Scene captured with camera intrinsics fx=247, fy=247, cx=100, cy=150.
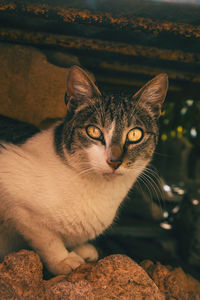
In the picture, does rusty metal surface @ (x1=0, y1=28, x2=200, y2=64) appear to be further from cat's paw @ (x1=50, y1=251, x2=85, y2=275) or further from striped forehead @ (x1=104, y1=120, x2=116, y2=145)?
cat's paw @ (x1=50, y1=251, x2=85, y2=275)

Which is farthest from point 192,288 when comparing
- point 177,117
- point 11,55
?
point 11,55

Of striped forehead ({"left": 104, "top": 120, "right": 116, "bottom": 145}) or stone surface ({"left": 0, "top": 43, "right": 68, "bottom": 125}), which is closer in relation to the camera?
striped forehead ({"left": 104, "top": 120, "right": 116, "bottom": 145})

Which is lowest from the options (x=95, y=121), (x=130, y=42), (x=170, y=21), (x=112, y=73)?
(x=95, y=121)

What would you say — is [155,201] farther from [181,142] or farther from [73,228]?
[73,228]

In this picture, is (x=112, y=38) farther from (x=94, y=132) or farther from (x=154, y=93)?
(x=94, y=132)

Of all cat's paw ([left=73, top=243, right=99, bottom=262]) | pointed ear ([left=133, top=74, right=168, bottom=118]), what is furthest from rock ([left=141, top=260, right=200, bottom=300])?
pointed ear ([left=133, top=74, right=168, bottom=118])

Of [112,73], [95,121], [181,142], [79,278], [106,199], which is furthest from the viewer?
[181,142]

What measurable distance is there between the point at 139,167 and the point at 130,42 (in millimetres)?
805

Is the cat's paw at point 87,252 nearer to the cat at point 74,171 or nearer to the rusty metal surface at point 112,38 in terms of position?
the cat at point 74,171

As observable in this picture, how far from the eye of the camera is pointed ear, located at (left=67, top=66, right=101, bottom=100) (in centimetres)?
138

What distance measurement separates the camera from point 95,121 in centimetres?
138

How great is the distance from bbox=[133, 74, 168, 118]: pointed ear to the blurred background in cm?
29

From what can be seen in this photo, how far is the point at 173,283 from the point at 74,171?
2.63 feet

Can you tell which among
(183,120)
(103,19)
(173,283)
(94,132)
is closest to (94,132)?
(94,132)
